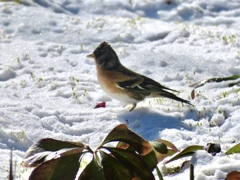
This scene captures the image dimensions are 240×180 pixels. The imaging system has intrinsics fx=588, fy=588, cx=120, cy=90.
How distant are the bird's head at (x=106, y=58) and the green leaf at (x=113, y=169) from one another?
4173mm

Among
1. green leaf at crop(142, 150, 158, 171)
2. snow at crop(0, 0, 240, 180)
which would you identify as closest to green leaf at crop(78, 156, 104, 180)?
green leaf at crop(142, 150, 158, 171)

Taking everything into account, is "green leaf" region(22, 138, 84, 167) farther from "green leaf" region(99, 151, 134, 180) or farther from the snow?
the snow

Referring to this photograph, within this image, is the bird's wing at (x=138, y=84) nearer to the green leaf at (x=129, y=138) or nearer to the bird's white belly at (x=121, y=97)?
the bird's white belly at (x=121, y=97)

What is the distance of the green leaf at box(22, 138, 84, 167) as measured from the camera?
247cm

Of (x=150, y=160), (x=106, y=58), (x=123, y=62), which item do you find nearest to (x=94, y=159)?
(x=150, y=160)

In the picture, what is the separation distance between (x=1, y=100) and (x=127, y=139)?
175 inches

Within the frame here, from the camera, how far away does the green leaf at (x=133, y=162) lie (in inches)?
97.0

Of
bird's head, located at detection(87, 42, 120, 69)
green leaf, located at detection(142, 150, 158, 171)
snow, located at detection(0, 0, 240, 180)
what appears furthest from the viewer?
bird's head, located at detection(87, 42, 120, 69)

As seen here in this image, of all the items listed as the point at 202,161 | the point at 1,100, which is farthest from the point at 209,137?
the point at 1,100

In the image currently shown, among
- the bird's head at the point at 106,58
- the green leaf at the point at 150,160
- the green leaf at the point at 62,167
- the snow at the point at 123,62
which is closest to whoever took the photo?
the green leaf at the point at 62,167

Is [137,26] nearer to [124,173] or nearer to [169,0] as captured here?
[169,0]

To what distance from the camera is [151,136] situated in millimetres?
5703

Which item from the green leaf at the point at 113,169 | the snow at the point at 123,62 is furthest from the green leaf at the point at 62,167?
the snow at the point at 123,62

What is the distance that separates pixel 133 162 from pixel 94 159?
176mm
